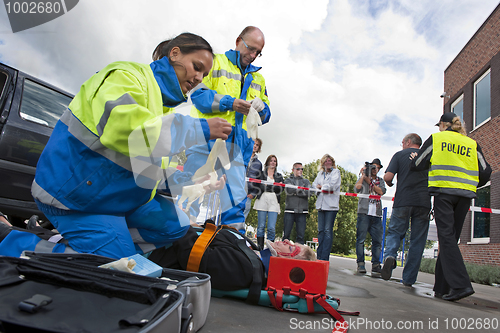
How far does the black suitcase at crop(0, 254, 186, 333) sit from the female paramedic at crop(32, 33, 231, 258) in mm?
456

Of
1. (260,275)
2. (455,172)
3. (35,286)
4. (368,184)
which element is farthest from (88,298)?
(368,184)

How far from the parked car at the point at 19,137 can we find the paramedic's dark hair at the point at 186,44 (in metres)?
2.39

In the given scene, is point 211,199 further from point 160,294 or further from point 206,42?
point 160,294

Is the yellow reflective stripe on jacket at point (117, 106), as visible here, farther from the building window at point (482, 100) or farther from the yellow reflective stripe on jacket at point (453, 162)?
the building window at point (482, 100)

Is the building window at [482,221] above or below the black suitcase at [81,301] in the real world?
above

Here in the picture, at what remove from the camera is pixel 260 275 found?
84.7 inches

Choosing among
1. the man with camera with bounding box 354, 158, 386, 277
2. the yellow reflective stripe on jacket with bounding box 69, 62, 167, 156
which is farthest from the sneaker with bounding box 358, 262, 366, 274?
the yellow reflective stripe on jacket with bounding box 69, 62, 167, 156

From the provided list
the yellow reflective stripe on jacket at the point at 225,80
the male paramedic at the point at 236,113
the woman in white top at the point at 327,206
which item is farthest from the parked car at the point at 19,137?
the woman in white top at the point at 327,206

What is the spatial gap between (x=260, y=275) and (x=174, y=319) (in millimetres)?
1195

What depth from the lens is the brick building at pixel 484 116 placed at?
11.0 m

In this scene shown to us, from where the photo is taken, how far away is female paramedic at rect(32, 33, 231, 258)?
1.46m

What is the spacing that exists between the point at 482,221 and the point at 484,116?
12.9 ft

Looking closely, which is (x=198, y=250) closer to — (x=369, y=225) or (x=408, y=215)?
(x=408, y=215)

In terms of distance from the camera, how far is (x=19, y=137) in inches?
139
